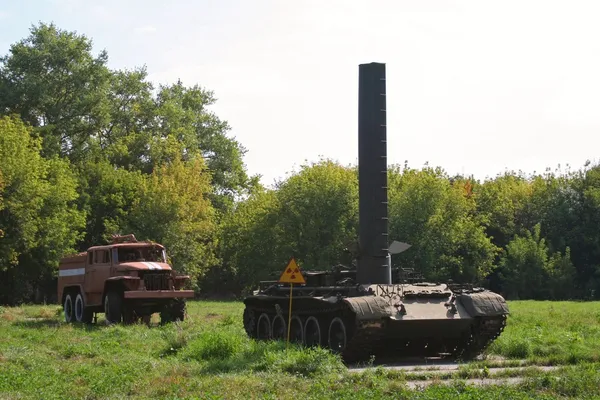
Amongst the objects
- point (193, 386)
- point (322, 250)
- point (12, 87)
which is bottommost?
point (193, 386)

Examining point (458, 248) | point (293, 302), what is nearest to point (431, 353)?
point (293, 302)

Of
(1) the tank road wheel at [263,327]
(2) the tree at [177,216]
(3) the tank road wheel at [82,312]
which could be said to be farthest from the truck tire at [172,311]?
(2) the tree at [177,216]

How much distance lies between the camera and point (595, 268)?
5728 cm

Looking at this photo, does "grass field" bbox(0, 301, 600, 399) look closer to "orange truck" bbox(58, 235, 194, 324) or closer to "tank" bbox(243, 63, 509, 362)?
"tank" bbox(243, 63, 509, 362)

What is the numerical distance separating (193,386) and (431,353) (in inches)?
296

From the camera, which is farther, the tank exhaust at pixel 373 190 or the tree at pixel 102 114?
the tree at pixel 102 114

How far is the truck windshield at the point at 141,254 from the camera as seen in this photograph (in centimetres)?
2806

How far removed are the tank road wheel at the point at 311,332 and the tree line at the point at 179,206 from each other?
2545cm

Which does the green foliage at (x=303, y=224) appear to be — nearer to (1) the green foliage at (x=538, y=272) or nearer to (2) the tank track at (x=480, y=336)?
(1) the green foliage at (x=538, y=272)

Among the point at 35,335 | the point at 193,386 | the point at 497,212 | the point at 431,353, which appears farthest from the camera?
the point at 497,212

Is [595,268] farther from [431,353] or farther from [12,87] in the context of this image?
[431,353]

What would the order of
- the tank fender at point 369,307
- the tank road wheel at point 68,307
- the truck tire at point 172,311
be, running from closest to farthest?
the tank fender at point 369,307
the truck tire at point 172,311
the tank road wheel at point 68,307

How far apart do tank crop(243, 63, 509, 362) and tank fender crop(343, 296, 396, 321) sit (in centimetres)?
2

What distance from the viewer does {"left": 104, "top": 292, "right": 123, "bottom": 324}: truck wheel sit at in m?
26.9
